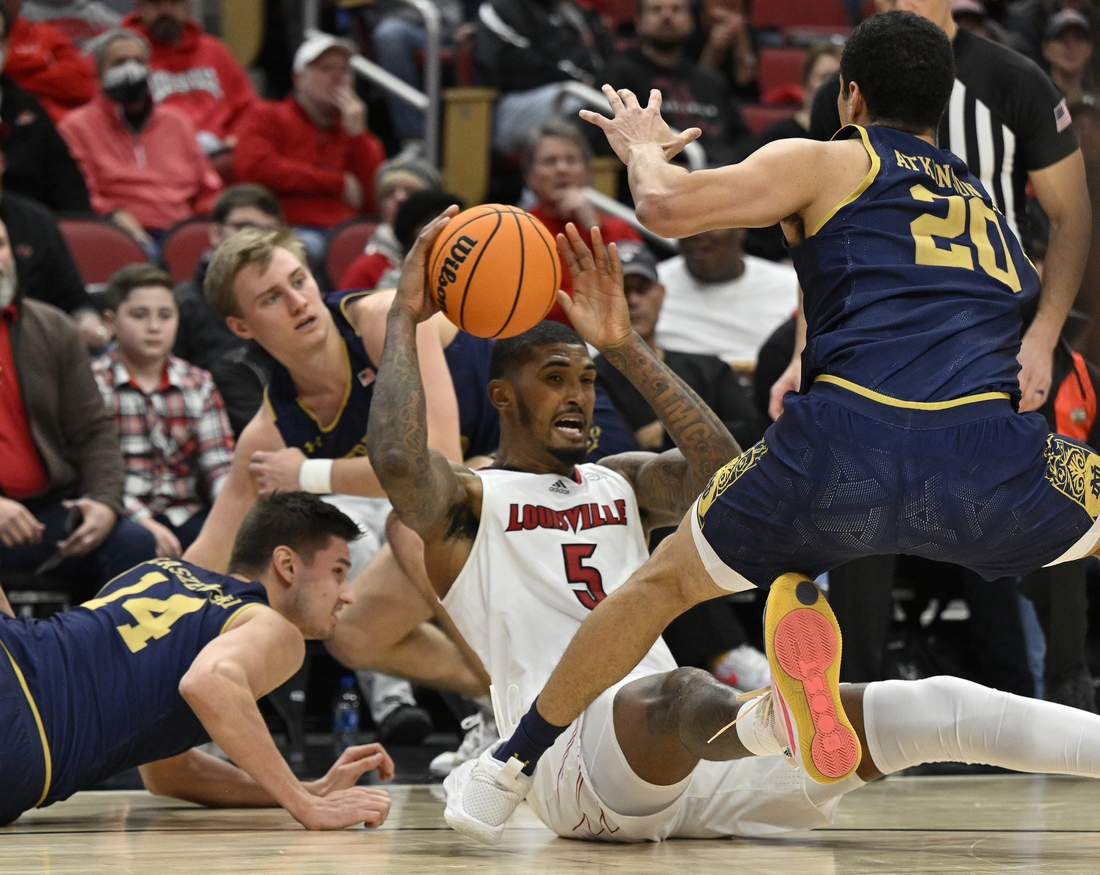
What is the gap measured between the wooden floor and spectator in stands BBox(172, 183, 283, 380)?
2.85m

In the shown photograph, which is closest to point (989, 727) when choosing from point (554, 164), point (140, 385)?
point (140, 385)

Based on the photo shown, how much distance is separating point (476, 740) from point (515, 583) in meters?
1.28

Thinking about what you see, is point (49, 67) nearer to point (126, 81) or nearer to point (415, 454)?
point (126, 81)

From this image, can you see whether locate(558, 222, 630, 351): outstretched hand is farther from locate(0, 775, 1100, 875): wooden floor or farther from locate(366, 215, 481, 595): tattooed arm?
locate(0, 775, 1100, 875): wooden floor

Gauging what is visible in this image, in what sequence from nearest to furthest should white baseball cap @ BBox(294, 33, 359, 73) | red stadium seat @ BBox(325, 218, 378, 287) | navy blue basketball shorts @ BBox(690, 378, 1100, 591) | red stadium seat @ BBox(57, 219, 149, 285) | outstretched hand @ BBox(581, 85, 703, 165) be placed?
navy blue basketball shorts @ BBox(690, 378, 1100, 591), outstretched hand @ BBox(581, 85, 703, 165), red stadium seat @ BBox(57, 219, 149, 285), red stadium seat @ BBox(325, 218, 378, 287), white baseball cap @ BBox(294, 33, 359, 73)

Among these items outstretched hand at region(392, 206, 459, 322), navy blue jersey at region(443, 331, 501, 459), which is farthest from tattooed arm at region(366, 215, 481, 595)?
navy blue jersey at region(443, 331, 501, 459)

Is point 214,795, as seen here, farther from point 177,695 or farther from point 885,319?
point 885,319

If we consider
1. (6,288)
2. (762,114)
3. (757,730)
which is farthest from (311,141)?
(757,730)

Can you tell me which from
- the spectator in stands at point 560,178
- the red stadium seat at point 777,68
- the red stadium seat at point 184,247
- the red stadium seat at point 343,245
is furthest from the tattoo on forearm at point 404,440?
the red stadium seat at point 777,68

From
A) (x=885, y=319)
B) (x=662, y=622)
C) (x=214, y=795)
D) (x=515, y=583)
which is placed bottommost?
(x=214, y=795)

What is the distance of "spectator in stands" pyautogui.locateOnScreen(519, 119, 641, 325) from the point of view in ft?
24.6

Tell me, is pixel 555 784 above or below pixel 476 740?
above

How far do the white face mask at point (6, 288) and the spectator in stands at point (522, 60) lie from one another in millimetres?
4010

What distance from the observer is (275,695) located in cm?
539
